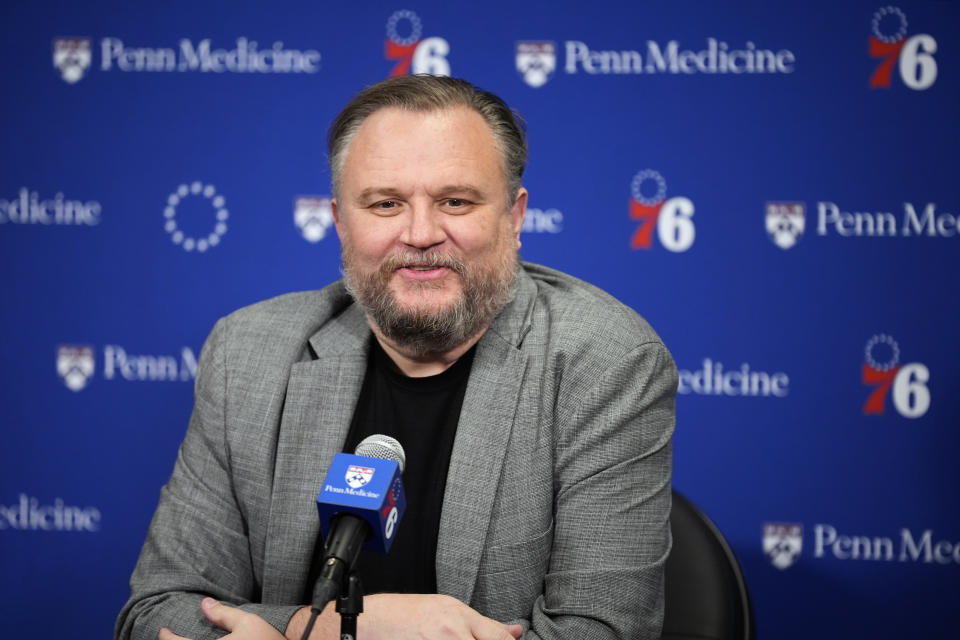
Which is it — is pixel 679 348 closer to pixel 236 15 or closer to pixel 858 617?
pixel 858 617

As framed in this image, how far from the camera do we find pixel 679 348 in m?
3.21

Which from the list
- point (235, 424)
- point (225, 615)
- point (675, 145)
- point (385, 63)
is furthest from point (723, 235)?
point (225, 615)

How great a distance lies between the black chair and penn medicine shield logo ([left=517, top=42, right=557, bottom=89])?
1849 millimetres

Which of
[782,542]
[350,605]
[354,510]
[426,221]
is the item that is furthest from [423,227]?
[782,542]

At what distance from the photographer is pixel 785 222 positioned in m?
3.13

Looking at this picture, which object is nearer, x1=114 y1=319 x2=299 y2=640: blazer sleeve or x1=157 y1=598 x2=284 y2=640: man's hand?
x1=157 y1=598 x2=284 y2=640: man's hand

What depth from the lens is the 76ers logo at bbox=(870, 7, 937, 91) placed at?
3.03 m

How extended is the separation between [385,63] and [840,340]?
6.64ft

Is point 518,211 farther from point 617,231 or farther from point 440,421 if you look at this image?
point 617,231

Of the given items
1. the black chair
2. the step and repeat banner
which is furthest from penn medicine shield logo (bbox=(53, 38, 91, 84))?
the black chair

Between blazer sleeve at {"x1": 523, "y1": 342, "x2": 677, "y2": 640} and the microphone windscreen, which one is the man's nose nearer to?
blazer sleeve at {"x1": 523, "y1": 342, "x2": 677, "y2": 640}

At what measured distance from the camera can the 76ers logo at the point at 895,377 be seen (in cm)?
311

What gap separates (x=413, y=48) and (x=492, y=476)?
196 centimetres

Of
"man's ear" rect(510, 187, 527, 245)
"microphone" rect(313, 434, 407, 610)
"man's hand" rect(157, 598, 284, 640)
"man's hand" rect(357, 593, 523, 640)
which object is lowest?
"man's hand" rect(157, 598, 284, 640)
